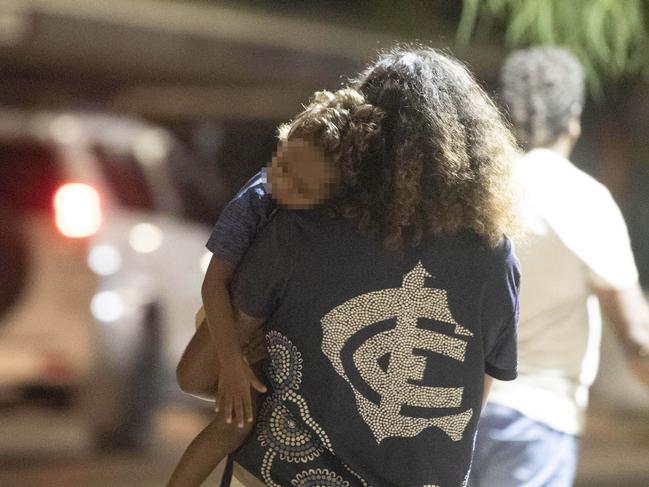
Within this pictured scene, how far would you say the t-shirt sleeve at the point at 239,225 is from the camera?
6.16 ft

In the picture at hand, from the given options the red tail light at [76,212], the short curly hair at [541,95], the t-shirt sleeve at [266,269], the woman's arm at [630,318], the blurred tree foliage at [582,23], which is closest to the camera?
the t-shirt sleeve at [266,269]

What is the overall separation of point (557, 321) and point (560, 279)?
104 millimetres

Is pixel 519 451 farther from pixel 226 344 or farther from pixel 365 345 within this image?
pixel 226 344

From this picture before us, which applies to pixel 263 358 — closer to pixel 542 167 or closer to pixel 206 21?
pixel 542 167

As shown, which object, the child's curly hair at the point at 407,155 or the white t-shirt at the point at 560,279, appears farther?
the white t-shirt at the point at 560,279

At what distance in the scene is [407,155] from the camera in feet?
6.05

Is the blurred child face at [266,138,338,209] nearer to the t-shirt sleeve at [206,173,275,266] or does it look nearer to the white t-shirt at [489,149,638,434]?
the t-shirt sleeve at [206,173,275,266]

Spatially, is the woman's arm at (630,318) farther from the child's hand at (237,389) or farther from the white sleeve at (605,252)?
the child's hand at (237,389)

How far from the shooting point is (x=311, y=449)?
6.23 ft

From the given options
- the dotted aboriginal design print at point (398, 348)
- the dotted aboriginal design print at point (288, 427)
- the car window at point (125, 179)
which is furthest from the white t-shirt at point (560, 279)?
the car window at point (125, 179)

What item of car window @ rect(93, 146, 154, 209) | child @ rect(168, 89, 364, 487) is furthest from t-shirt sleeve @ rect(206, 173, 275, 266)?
car window @ rect(93, 146, 154, 209)

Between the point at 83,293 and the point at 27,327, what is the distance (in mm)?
375

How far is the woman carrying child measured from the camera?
1.85 metres

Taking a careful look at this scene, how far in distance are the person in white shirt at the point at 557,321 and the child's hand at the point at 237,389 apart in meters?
0.80
